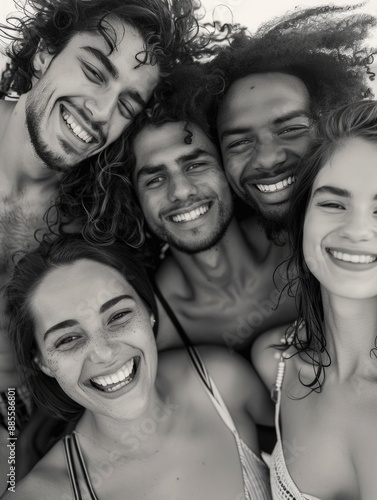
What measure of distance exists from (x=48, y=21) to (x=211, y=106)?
2.23 feet

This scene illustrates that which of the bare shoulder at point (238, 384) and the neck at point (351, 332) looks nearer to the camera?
the neck at point (351, 332)

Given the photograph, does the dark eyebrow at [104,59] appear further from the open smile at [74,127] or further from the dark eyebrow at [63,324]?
the dark eyebrow at [63,324]

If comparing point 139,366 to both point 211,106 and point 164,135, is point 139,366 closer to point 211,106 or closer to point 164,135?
point 164,135

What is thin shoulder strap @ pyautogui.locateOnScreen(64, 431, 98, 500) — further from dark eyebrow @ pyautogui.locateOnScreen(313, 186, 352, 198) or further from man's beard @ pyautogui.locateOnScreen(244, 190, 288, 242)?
dark eyebrow @ pyautogui.locateOnScreen(313, 186, 352, 198)

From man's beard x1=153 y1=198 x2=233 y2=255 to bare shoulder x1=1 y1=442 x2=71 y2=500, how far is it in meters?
0.84

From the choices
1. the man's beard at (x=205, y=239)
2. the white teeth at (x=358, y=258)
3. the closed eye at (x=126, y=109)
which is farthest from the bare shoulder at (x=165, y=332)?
the white teeth at (x=358, y=258)

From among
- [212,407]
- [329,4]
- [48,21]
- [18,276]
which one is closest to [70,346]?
[18,276]

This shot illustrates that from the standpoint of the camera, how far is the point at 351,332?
1760 mm

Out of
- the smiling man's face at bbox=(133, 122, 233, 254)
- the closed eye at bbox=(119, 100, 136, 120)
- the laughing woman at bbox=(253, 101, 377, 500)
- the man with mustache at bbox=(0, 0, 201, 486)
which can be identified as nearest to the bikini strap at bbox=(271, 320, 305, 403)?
the laughing woman at bbox=(253, 101, 377, 500)

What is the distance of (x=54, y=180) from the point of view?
234cm

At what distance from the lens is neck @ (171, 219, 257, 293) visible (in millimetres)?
2363

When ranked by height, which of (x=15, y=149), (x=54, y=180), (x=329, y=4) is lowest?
(x=54, y=180)

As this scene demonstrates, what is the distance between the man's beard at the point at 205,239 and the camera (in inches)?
85.5

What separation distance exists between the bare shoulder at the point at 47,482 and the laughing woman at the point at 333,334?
0.71 meters
